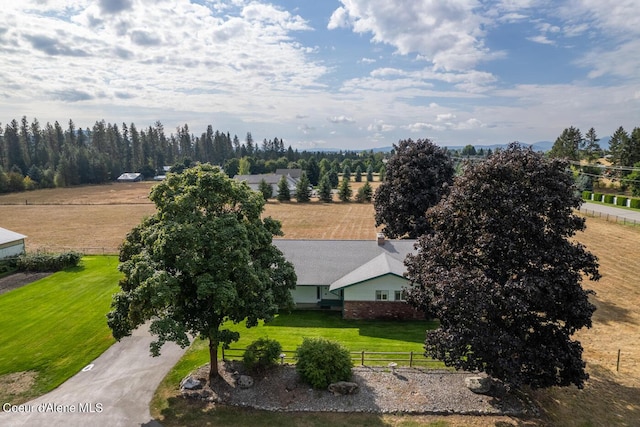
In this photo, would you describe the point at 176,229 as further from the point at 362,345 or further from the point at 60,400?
the point at 362,345

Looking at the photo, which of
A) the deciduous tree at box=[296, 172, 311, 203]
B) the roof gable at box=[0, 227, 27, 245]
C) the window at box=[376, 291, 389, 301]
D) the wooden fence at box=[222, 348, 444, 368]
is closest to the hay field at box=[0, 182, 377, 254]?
the deciduous tree at box=[296, 172, 311, 203]

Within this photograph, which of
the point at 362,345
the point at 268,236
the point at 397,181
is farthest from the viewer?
the point at 397,181

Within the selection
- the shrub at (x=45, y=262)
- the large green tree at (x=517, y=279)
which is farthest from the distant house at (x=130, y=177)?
the large green tree at (x=517, y=279)

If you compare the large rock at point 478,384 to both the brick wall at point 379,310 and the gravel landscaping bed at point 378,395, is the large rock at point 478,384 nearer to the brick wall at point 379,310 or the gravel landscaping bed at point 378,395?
the gravel landscaping bed at point 378,395

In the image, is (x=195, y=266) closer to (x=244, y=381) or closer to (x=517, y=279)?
(x=244, y=381)

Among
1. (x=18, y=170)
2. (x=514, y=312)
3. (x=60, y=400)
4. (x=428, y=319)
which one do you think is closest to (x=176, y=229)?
(x=60, y=400)

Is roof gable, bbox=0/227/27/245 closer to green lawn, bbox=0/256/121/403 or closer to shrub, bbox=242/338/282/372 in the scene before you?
green lawn, bbox=0/256/121/403
